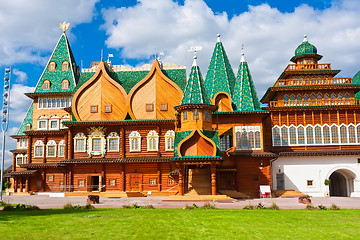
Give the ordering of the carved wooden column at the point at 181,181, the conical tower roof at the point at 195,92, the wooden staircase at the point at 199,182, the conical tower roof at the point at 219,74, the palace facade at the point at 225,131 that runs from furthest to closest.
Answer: the conical tower roof at the point at 219,74 < the palace facade at the point at 225,131 < the conical tower roof at the point at 195,92 < the wooden staircase at the point at 199,182 < the carved wooden column at the point at 181,181

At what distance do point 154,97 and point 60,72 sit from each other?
14128 millimetres

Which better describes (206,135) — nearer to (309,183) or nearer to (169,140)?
(169,140)

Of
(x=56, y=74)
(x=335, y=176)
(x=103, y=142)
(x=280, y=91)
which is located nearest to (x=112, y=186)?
(x=103, y=142)

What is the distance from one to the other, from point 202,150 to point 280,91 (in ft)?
46.4

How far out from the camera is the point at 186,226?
13219 millimetres

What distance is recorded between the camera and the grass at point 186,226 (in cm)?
1168

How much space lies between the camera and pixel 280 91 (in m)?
36.7

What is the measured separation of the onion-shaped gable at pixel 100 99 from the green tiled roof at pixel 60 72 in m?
5.35

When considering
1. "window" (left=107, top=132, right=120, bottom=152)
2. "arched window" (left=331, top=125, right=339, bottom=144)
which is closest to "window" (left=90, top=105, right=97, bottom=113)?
"window" (left=107, top=132, right=120, bottom=152)

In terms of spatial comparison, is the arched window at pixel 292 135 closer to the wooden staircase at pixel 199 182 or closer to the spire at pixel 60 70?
the wooden staircase at pixel 199 182

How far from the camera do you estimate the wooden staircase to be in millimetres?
27047

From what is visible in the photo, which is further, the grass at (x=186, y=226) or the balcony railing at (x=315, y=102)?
the balcony railing at (x=315, y=102)

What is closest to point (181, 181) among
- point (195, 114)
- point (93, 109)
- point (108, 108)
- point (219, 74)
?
point (195, 114)

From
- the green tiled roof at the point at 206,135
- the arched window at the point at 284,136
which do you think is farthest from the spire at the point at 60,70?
the arched window at the point at 284,136
